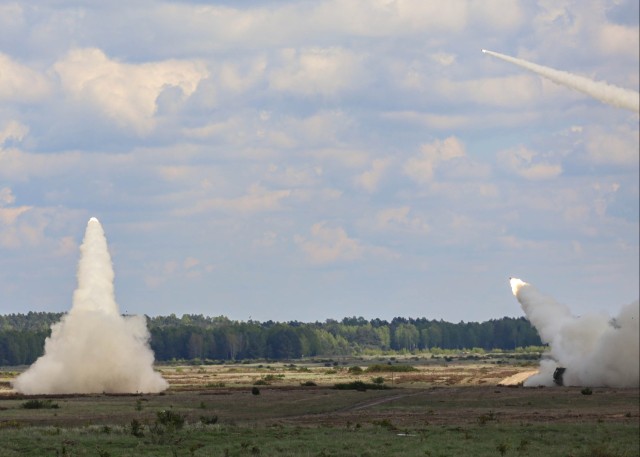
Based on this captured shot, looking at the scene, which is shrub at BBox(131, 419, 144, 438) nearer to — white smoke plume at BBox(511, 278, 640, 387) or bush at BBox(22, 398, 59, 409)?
bush at BBox(22, 398, 59, 409)

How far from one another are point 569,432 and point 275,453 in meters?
16.3

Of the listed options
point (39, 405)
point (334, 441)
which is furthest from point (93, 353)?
point (334, 441)

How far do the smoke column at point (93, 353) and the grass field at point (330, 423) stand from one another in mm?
3436

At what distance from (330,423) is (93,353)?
35.1m

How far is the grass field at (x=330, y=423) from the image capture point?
5728cm

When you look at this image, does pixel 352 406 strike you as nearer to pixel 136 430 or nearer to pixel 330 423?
pixel 330 423

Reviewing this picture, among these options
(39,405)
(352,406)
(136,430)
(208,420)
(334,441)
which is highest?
(39,405)

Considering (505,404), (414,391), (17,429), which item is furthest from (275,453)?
(414,391)

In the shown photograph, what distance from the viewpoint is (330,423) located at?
6900 centimetres

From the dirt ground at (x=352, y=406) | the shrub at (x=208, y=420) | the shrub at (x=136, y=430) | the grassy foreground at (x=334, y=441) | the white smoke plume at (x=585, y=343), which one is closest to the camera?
the grassy foreground at (x=334, y=441)

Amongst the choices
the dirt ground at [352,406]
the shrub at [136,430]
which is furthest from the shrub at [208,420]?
the shrub at [136,430]

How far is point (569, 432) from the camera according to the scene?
63.4m

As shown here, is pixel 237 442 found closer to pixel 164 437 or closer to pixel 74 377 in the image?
pixel 164 437

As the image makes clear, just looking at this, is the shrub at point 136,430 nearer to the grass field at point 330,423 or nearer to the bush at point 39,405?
the grass field at point 330,423
